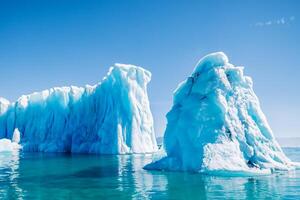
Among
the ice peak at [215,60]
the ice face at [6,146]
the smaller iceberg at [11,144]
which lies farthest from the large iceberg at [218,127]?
the smaller iceberg at [11,144]

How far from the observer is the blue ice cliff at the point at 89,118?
46.0 m

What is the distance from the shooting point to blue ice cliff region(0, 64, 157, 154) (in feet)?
151

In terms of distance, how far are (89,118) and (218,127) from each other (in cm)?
3574

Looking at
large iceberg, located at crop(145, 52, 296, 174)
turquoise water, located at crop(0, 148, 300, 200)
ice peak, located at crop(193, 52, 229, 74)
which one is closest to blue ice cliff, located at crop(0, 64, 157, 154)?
large iceberg, located at crop(145, 52, 296, 174)

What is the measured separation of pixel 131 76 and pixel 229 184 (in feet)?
112

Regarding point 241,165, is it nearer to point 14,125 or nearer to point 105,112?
point 105,112

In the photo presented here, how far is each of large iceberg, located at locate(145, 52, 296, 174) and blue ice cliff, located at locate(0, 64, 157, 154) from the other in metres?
23.6

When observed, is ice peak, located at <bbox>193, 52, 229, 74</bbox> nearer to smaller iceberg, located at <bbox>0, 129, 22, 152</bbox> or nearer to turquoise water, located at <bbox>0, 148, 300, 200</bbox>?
turquoise water, located at <bbox>0, 148, 300, 200</bbox>

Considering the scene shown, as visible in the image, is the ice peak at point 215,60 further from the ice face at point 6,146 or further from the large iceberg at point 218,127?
the ice face at point 6,146

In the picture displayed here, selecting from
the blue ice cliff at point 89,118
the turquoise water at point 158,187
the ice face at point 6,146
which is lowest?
the turquoise water at point 158,187

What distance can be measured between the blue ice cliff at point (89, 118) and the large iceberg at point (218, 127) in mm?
23642

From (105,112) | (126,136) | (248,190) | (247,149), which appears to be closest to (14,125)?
(105,112)

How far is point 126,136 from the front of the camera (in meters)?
45.8

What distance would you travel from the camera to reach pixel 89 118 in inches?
2074
